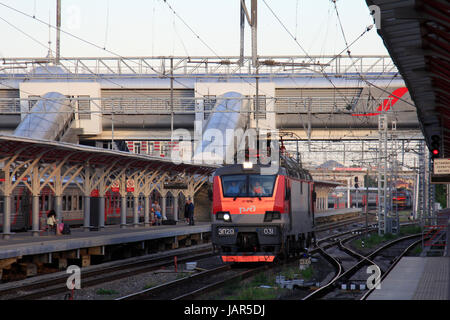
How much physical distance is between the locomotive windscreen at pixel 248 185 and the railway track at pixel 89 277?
12.1ft

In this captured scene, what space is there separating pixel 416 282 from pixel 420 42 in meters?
5.89

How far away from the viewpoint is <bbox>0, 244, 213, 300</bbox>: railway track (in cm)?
1531

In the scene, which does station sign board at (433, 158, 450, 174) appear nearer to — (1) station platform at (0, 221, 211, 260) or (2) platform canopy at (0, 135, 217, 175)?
(1) station platform at (0, 221, 211, 260)

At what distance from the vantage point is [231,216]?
18688 mm

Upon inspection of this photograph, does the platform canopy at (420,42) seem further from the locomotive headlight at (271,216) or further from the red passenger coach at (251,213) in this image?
the locomotive headlight at (271,216)

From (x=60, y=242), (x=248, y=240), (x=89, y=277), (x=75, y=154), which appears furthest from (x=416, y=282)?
(x=75, y=154)

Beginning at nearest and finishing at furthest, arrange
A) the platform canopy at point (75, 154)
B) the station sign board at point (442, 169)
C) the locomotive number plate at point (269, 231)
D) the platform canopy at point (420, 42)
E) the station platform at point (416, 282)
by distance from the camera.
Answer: the platform canopy at point (420, 42), the station platform at point (416, 282), the locomotive number plate at point (269, 231), the station sign board at point (442, 169), the platform canopy at point (75, 154)

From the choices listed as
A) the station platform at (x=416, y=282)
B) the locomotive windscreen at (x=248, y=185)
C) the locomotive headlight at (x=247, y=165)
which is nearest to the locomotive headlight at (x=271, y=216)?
the locomotive windscreen at (x=248, y=185)

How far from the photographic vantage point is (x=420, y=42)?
35.7 feet

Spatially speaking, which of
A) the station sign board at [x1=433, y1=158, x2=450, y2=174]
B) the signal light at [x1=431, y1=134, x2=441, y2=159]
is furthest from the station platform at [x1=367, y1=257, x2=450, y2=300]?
the signal light at [x1=431, y1=134, x2=441, y2=159]

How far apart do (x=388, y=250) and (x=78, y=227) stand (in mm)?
15445

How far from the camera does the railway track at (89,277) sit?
50.2ft

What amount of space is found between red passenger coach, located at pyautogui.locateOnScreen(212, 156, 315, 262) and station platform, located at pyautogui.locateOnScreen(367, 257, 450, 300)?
331cm
